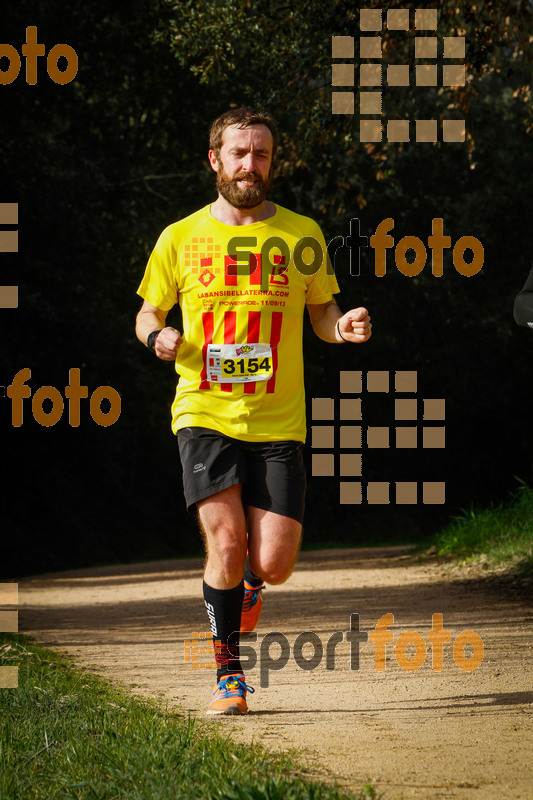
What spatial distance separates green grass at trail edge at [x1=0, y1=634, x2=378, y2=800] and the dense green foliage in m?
12.4

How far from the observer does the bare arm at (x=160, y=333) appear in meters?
4.62

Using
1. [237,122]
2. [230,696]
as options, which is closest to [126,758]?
[230,696]

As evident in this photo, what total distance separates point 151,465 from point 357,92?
18.2m

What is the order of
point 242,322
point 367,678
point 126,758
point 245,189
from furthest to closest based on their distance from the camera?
point 367,678, point 245,189, point 242,322, point 126,758

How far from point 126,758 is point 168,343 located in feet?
5.69

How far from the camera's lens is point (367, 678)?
5715 millimetres

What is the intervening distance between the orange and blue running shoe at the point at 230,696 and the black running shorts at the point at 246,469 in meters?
0.77

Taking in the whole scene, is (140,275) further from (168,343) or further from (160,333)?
(168,343)

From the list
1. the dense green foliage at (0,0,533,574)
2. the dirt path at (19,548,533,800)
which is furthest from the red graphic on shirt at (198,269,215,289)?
the dense green foliage at (0,0,533,574)

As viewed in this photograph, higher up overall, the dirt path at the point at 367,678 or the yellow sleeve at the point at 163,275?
the yellow sleeve at the point at 163,275

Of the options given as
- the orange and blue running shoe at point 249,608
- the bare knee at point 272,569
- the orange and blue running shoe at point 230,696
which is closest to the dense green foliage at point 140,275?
the orange and blue running shoe at point 249,608

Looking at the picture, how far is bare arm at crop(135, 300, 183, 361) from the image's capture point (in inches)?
182

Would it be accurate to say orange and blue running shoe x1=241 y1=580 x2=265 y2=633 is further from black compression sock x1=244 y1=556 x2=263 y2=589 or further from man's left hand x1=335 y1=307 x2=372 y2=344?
man's left hand x1=335 y1=307 x2=372 y2=344

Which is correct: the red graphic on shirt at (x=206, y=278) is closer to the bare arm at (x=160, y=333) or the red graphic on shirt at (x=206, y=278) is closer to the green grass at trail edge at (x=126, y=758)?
the bare arm at (x=160, y=333)
